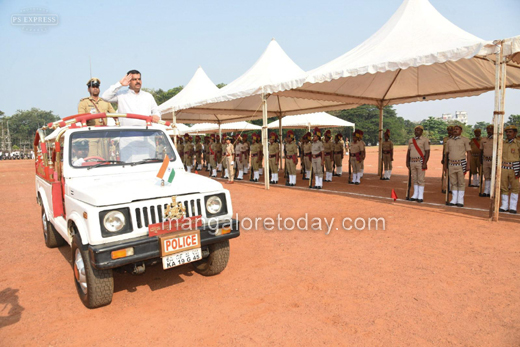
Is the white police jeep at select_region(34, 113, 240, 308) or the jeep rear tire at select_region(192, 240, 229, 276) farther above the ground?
the white police jeep at select_region(34, 113, 240, 308)

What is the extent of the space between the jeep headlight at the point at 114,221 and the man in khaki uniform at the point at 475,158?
10.8 m

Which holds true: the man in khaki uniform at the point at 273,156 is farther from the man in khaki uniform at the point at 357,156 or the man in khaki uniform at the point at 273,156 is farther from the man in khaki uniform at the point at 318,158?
the man in khaki uniform at the point at 357,156

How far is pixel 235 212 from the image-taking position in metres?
8.12

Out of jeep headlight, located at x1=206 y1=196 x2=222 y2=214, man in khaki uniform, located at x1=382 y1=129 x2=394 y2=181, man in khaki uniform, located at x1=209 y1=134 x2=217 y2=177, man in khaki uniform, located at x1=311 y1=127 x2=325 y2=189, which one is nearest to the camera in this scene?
jeep headlight, located at x1=206 y1=196 x2=222 y2=214

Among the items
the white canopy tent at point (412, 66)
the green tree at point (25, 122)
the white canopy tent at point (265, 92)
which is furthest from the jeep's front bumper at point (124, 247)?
the green tree at point (25, 122)

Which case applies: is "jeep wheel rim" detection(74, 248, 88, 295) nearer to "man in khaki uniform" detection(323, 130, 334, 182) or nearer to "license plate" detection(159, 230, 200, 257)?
"license plate" detection(159, 230, 200, 257)

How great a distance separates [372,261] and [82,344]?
12.0 ft

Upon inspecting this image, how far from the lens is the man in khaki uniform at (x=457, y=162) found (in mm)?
7867

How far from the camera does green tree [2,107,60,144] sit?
80.6 m

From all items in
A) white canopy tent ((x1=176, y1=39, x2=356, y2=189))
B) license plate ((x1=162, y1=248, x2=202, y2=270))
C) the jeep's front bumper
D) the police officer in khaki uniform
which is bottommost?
license plate ((x1=162, y1=248, x2=202, y2=270))

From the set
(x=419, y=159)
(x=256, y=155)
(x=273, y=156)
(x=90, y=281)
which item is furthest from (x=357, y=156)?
(x=90, y=281)

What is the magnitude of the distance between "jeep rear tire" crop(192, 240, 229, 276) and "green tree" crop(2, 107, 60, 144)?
88574mm

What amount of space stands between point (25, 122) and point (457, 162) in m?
115

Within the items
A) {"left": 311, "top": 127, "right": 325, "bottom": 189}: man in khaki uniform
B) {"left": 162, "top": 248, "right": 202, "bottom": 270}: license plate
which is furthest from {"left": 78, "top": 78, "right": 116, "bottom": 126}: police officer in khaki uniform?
{"left": 311, "top": 127, "right": 325, "bottom": 189}: man in khaki uniform
